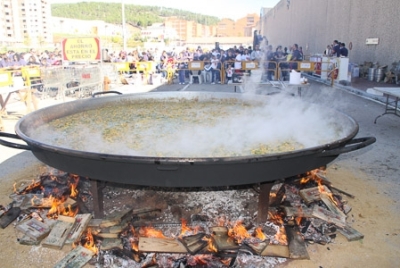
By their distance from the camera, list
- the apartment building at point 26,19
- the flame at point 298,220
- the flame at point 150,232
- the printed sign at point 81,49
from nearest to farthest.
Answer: the flame at point 150,232, the flame at point 298,220, the printed sign at point 81,49, the apartment building at point 26,19

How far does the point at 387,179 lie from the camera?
406cm

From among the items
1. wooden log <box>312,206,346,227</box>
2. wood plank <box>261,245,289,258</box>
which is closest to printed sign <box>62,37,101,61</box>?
wooden log <box>312,206,346,227</box>

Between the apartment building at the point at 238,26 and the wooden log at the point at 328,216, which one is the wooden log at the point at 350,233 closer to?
the wooden log at the point at 328,216

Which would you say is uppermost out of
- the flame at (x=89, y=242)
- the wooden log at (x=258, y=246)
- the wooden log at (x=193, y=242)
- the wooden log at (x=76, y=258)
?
the wooden log at (x=193, y=242)

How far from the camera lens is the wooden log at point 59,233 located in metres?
2.68

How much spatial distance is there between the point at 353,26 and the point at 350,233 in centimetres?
1735

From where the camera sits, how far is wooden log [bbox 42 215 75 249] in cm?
268

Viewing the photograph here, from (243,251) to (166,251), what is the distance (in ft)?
2.01

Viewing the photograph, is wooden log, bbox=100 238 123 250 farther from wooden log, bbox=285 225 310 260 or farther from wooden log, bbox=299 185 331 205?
wooden log, bbox=299 185 331 205

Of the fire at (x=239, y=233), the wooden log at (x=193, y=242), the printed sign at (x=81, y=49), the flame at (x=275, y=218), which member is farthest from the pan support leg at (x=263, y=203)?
the printed sign at (x=81, y=49)

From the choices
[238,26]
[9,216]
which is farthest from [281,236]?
[238,26]

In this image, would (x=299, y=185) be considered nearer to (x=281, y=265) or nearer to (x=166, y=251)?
(x=281, y=265)

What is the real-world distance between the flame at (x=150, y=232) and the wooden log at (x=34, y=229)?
2.66ft

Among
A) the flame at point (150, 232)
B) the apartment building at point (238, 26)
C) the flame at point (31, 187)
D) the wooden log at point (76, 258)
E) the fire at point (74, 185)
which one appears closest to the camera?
the wooden log at point (76, 258)
